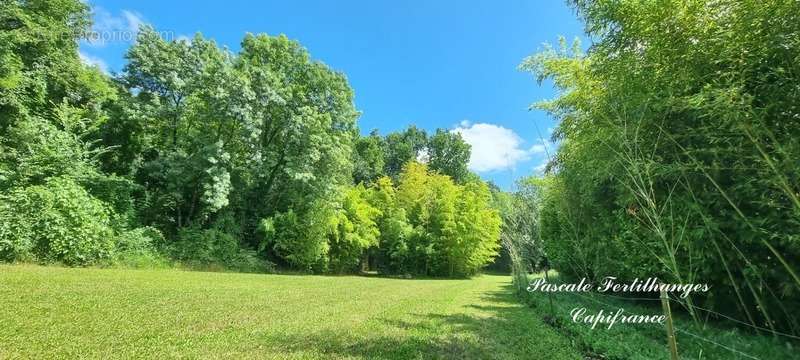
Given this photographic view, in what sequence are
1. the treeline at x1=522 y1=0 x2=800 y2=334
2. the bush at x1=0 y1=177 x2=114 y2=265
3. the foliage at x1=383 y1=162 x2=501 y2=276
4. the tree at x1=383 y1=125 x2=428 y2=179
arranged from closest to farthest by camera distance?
the treeline at x1=522 y1=0 x2=800 y2=334 → the bush at x1=0 y1=177 x2=114 y2=265 → the foliage at x1=383 y1=162 x2=501 y2=276 → the tree at x1=383 y1=125 x2=428 y2=179

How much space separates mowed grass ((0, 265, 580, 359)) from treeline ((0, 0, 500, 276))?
4.49 meters

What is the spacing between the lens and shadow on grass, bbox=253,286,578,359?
3568 mm

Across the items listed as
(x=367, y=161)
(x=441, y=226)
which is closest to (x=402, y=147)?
(x=367, y=161)

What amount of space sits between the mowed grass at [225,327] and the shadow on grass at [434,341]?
0.01 m

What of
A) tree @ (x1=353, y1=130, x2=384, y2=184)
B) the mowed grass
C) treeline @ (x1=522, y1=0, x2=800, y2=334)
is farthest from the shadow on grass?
tree @ (x1=353, y1=130, x2=384, y2=184)

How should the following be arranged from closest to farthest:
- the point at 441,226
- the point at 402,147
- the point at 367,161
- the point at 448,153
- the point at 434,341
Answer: the point at 434,341
the point at 441,226
the point at 367,161
the point at 402,147
the point at 448,153

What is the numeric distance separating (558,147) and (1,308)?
9599mm

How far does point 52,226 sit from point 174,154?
5968 millimetres

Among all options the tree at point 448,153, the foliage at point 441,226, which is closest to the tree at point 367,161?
the foliage at point 441,226

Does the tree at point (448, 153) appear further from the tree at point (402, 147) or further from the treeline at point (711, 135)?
the treeline at point (711, 135)

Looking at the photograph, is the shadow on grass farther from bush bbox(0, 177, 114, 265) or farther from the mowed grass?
bush bbox(0, 177, 114, 265)

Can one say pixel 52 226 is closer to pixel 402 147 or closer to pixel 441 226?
pixel 441 226

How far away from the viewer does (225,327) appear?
4074mm

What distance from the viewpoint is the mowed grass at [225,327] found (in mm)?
3137
